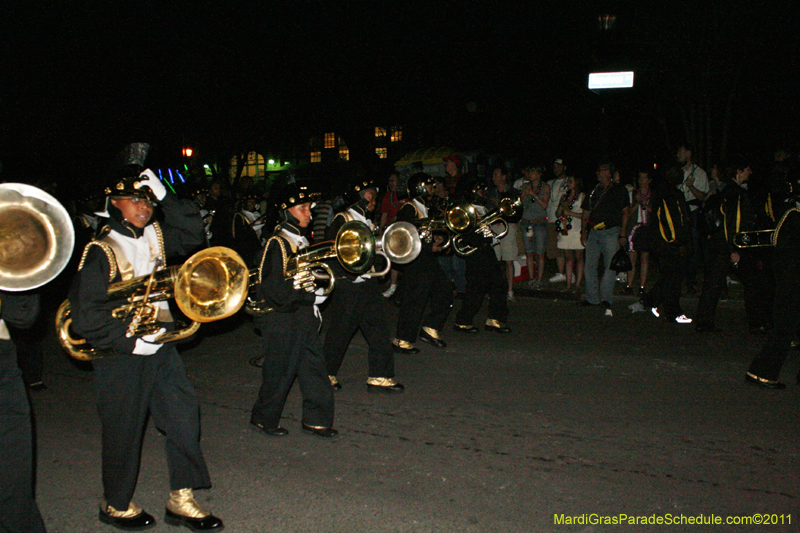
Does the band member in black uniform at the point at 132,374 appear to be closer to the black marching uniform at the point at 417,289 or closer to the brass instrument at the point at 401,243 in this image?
the brass instrument at the point at 401,243

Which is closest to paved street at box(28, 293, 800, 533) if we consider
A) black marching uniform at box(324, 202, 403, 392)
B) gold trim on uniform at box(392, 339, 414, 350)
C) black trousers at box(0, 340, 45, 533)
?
gold trim on uniform at box(392, 339, 414, 350)

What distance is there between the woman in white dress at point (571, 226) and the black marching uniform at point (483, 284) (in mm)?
3376

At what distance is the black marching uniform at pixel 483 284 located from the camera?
26.6 ft

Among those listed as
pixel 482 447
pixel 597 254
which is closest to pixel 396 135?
pixel 597 254

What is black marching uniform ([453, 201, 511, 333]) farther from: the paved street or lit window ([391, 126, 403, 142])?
lit window ([391, 126, 403, 142])

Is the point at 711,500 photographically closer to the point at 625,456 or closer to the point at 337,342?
the point at 625,456

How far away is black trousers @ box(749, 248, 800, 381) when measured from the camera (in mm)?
5656

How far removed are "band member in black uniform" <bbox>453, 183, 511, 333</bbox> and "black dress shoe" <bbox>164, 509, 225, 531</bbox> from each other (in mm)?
4820

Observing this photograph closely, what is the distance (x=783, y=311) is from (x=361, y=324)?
355 centimetres

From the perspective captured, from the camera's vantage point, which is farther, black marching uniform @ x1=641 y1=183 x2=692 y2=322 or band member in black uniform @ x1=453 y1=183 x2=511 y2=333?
black marching uniform @ x1=641 y1=183 x2=692 y2=322

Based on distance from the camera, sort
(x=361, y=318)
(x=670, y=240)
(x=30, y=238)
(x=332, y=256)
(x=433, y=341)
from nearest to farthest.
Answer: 1. (x=30, y=238)
2. (x=332, y=256)
3. (x=361, y=318)
4. (x=433, y=341)
5. (x=670, y=240)

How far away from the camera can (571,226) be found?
11219 mm

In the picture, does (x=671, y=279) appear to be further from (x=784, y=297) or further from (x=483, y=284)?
(x=784, y=297)

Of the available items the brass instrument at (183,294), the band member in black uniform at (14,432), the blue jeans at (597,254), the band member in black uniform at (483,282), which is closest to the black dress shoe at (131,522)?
the band member in black uniform at (14,432)
